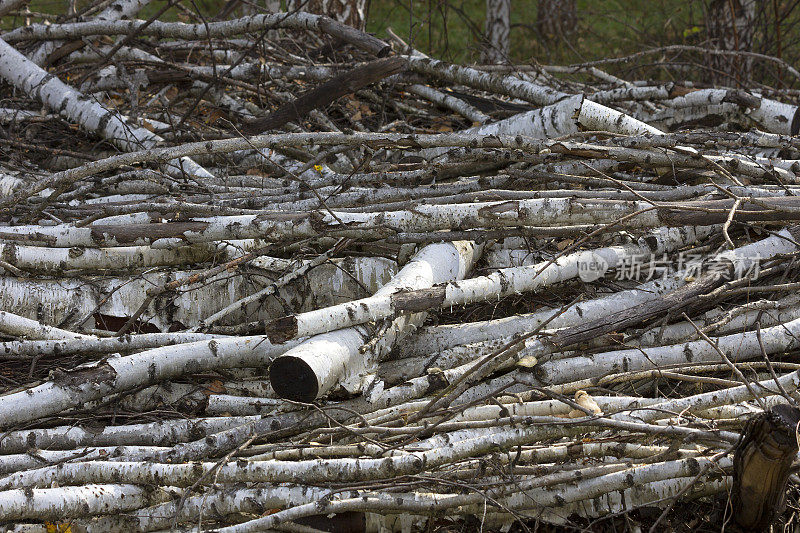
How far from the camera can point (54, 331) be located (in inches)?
128

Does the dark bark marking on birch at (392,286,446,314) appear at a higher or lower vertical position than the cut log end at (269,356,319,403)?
higher

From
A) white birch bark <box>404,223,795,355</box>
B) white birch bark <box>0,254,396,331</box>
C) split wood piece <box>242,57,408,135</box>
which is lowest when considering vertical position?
white birch bark <box>404,223,795,355</box>

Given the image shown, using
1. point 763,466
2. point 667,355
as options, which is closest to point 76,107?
point 667,355

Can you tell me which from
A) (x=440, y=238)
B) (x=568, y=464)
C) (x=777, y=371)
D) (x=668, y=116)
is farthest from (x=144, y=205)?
(x=668, y=116)

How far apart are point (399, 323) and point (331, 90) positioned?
248 centimetres

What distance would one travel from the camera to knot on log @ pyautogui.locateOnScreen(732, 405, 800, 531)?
214cm

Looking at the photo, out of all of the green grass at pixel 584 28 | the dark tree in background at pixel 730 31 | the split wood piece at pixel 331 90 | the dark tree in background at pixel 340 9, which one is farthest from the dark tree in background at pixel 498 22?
the split wood piece at pixel 331 90

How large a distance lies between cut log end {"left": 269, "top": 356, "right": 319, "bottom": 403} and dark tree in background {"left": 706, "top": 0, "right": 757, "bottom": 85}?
6378mm

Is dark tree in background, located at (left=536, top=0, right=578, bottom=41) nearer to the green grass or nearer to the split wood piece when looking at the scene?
the green grass

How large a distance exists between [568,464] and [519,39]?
10.2 meters

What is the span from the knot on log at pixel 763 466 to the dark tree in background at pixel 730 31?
6093mm

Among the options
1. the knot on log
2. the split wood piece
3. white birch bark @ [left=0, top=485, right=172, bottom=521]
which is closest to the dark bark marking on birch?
white birch bark @ [left=0, top=485, right=172, bottom=521]

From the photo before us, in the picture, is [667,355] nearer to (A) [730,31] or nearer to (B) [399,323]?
(B) [399,323]

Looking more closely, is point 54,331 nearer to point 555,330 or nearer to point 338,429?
point 338,429
